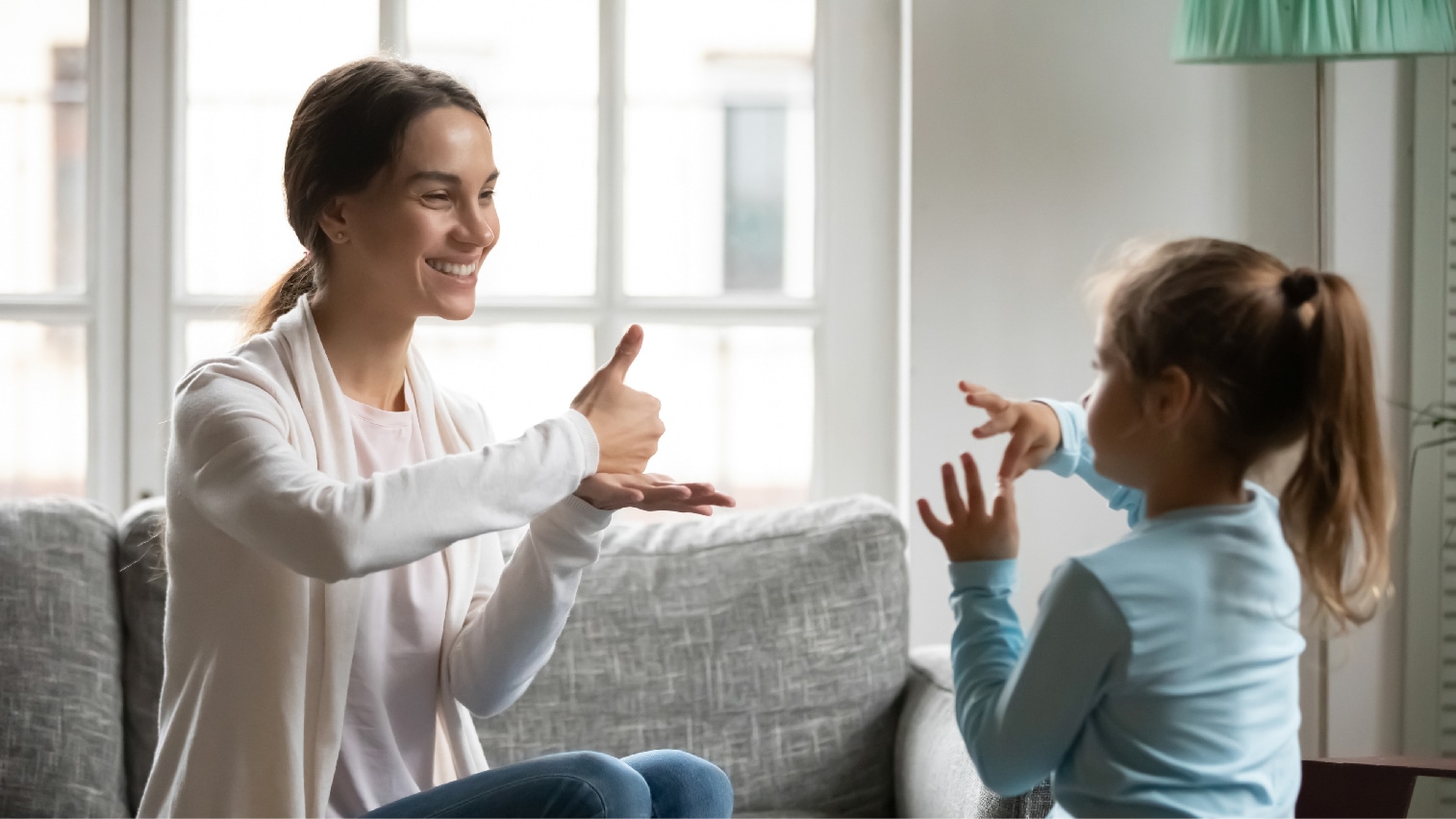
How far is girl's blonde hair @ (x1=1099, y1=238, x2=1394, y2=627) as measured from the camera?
1.04 meters

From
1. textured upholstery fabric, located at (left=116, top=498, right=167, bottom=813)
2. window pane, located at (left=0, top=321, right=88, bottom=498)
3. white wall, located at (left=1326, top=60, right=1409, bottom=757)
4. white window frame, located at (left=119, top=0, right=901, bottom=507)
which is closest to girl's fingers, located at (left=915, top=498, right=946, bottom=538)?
textured upholstery fabric, located at (left=116, top=498, right=167, bottom=813)

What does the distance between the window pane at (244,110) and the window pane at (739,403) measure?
30.5 inches

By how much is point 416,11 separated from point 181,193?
0.57 m

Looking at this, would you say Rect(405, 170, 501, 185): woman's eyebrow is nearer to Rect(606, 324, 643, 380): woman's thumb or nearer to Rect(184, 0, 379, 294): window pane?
Rect(606, 324, 643, 380): woman's thumb

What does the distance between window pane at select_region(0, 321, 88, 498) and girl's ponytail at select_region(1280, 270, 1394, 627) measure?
2.22 meters

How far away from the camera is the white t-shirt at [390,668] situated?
1.42 m

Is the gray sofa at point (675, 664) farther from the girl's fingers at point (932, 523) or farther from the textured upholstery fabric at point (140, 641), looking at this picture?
the girl's fingers at point (932, 523)

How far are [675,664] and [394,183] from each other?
36.8 inches

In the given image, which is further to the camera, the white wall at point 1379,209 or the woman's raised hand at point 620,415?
the white wall at point 1379,209

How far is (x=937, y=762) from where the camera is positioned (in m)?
1.89

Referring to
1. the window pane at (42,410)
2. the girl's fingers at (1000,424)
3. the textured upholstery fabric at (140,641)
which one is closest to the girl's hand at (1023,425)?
the girl's fingers at (1000,424)

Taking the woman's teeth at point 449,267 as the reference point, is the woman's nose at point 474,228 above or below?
above

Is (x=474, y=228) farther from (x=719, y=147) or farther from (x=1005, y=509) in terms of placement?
(x=719, y=147)

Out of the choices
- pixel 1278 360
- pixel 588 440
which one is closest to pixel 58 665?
pixel 588 440
